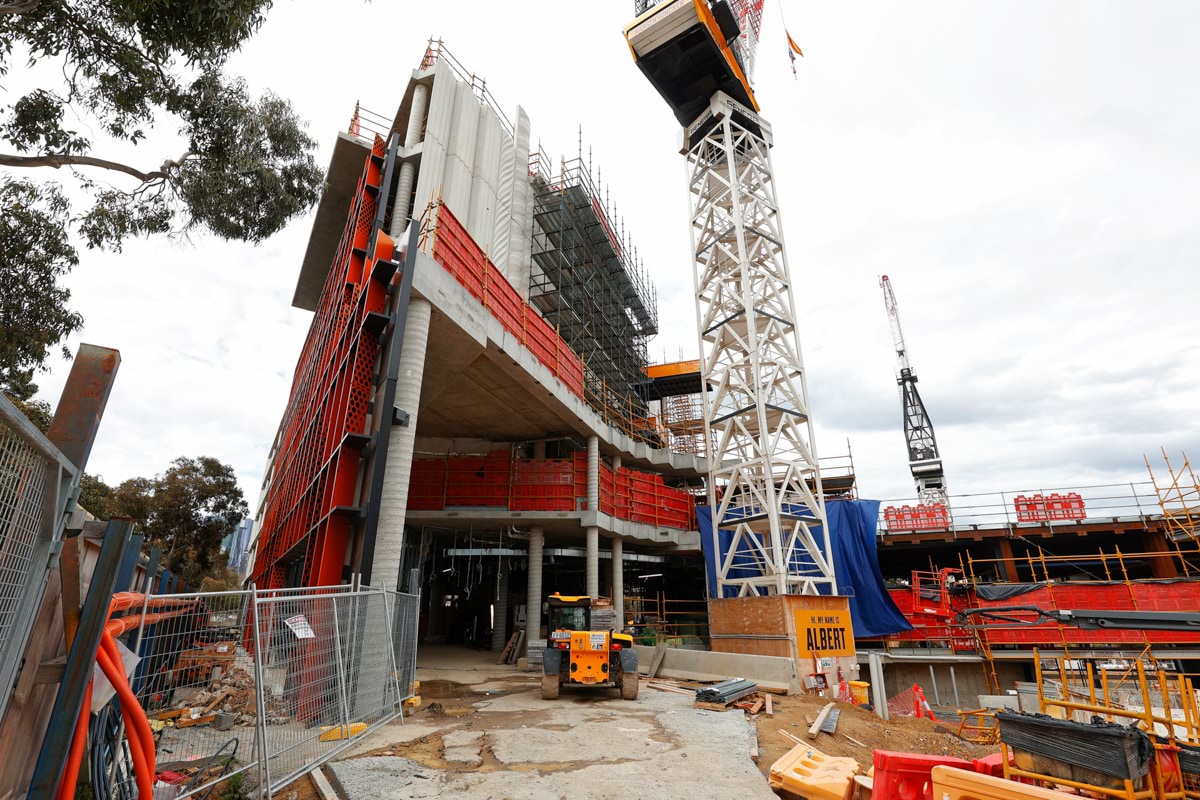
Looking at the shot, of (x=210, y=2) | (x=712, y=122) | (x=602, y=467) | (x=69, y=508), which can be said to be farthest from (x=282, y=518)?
(x=712, y=122)

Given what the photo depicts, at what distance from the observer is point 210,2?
25.8 feet

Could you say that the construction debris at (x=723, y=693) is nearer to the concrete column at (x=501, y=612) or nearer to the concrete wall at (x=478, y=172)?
the concrete column at (x=501, y=612)

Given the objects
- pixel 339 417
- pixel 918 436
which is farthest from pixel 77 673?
pixel 918 436

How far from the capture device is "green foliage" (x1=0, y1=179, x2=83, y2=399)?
11.5 m

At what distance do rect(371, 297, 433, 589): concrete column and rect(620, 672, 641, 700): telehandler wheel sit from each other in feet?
15.2

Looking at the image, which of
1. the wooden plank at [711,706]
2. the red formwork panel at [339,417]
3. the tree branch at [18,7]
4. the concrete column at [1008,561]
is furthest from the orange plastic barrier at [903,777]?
the concrete column at [1008,561]

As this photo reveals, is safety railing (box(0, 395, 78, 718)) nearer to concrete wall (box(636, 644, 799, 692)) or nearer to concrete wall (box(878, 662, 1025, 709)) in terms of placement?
concrete wall (box(636, 644, 799, 692))

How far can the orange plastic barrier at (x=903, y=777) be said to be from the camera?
15.9 feet

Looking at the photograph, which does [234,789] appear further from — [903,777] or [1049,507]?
[1049,507]

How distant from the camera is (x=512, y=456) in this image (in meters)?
22.1

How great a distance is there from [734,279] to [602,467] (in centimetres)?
902

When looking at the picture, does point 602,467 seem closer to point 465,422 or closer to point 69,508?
point 465,422

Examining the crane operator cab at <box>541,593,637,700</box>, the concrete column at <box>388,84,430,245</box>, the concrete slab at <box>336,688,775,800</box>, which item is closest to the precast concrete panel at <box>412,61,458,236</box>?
the concrete column at <box>388,84,430,245</box>

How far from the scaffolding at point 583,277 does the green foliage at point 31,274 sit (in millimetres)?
16433
